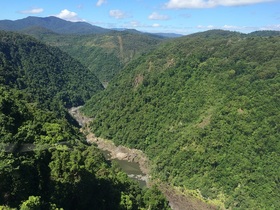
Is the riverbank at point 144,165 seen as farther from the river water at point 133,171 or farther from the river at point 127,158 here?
the river water at point 133,171

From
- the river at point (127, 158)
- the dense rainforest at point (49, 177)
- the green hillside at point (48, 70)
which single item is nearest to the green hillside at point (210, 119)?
the river at point (127, 158)

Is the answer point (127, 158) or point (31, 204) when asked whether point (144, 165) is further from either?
point (31, 204)

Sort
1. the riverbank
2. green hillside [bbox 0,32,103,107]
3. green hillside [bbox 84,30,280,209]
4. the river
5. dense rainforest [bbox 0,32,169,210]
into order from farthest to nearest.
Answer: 1. green hillside [bbox 0,32,103,107]
2. the river
3. green hillside [bbox 84,30,280,209]
4. the riverbank
5. dense rainforest [bbox 0,32,169,210]

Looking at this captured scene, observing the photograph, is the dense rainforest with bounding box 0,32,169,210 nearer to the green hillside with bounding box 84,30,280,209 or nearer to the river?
the green hillside with bounding box 84,30,280,209

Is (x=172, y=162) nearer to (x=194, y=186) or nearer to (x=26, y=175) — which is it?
(x=194, y=186)

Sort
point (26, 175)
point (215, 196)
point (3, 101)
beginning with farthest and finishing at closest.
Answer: point (215, 196) < point (3, 101) < point (26, 175)

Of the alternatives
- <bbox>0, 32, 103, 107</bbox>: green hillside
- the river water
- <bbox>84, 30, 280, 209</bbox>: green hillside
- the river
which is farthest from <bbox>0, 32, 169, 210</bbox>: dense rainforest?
<bbox>0, 32, 103, 107</bbox>: green hillside

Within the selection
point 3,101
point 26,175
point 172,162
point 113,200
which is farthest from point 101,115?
point 26,175

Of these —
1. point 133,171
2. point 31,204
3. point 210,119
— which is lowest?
point 133,171

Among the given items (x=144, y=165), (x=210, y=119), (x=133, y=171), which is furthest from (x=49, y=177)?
(x=210, y=119)
